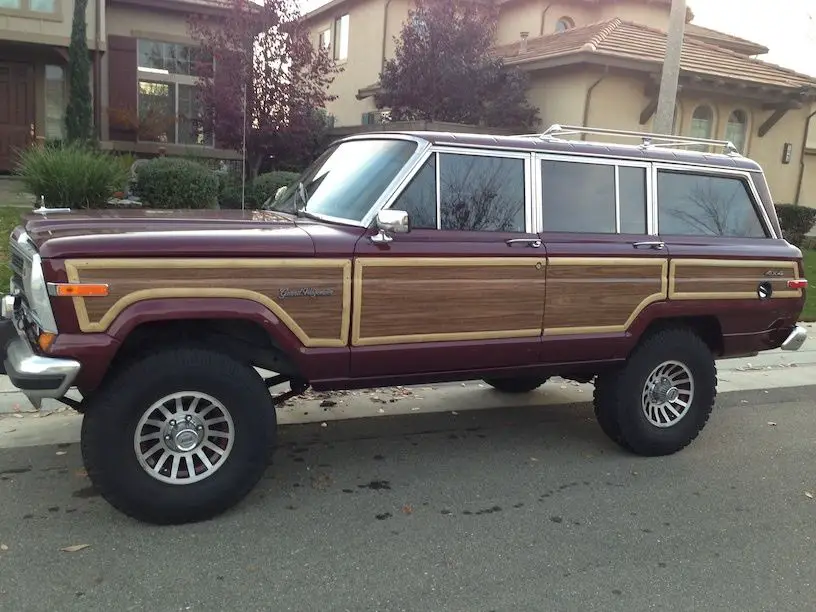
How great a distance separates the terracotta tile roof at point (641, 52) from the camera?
15.6m

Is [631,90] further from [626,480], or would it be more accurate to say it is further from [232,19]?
[626,480]

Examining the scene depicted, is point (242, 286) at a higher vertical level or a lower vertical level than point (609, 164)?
lower

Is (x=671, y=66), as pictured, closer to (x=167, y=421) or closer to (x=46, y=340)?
(x=167, y=421)

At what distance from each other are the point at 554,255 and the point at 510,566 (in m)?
1.96

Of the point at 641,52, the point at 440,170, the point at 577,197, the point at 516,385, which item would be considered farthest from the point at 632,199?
the point at 641,52

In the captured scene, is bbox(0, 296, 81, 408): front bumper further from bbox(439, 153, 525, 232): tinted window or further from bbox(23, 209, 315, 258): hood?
bbox(439, 153, 525, 232): tinted window

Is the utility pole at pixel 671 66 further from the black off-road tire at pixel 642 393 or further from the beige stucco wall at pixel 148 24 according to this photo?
the beige stucco wall at pixel 148 24

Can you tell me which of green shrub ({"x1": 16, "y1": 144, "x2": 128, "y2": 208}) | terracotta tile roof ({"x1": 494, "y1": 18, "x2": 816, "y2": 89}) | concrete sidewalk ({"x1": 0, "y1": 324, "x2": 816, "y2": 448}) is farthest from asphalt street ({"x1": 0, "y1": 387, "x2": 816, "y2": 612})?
terracotta tile roof ({"x1": 494, "y1": 18, "x2": 816, "y2": 89})

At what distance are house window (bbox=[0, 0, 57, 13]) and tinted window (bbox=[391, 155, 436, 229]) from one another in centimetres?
1572

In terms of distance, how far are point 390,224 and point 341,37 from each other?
923 inches

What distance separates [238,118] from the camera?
48.3ft

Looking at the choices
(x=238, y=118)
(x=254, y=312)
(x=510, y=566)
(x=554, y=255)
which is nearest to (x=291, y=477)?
(x=254, y=312)

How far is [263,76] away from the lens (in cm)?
1421

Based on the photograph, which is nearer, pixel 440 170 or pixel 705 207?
pixel 440 170
